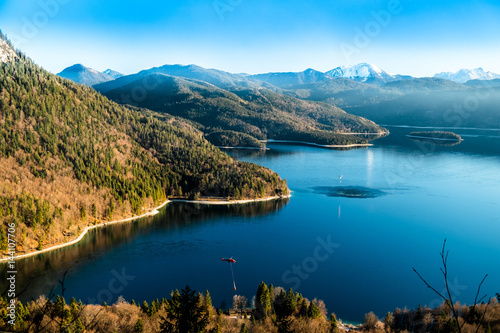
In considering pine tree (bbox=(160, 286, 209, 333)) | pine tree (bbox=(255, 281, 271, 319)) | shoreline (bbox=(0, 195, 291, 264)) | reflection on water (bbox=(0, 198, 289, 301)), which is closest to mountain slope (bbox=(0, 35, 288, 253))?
shoreline (bbox=(0, 195, 291, 264))

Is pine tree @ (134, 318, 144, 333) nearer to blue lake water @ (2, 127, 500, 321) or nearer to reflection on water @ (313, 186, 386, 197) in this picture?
blue lake water @ (2, 127, 500, 321)

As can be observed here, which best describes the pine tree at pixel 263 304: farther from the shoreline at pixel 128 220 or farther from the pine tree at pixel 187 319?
the shoreline at pixel 128 220

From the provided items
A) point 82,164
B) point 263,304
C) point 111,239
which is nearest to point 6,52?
point 82,164

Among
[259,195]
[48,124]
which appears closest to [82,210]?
[48,124]

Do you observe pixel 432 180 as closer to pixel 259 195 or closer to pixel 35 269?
pixel 259 195

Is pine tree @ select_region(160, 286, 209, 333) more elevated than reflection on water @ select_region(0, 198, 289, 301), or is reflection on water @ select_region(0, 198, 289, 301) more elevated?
pine tree @ select_region(160, 286, 209, 333)

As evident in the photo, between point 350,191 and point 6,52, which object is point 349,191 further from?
point 6,52
